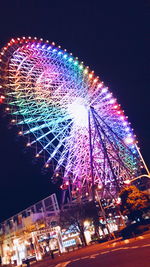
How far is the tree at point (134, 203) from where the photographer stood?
2530 cm

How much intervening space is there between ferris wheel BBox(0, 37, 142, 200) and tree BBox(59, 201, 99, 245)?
5854 mm

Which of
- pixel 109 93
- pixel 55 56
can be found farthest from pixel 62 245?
pixel 55 56

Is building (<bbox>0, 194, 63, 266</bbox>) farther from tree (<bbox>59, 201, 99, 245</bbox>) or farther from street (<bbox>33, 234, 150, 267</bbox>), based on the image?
street (<bbox>33, 234, 150, 267</bbox>)

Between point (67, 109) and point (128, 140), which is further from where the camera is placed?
point (128, 140)

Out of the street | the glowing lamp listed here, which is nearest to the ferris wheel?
the glowing lamp

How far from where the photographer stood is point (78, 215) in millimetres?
40750

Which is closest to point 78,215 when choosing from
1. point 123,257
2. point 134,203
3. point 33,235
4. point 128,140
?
point 33,235

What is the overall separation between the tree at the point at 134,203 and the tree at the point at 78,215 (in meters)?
14.3

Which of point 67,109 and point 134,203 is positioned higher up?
point 67,109

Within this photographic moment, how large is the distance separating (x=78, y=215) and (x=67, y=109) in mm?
18903

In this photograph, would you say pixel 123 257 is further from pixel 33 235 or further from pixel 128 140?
pixel 33 235

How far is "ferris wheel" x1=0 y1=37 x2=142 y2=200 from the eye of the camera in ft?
91.4

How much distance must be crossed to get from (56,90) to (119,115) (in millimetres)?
11691

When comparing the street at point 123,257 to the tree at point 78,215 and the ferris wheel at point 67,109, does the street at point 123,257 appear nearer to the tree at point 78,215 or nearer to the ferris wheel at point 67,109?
the ferris wheel at point 67,109
